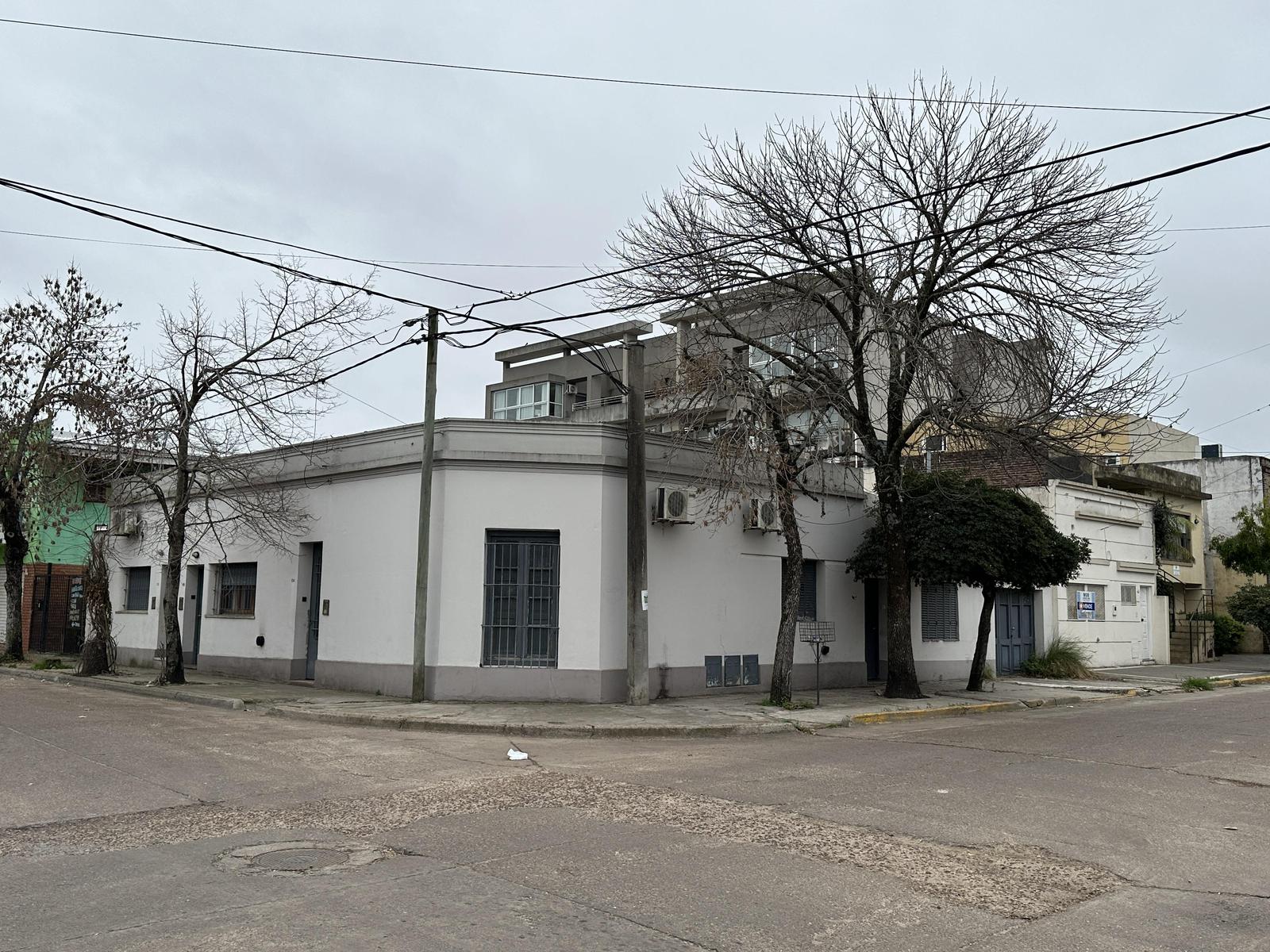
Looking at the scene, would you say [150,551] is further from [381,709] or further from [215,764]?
[215,764]

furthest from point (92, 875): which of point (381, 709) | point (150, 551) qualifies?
point (150, 551)

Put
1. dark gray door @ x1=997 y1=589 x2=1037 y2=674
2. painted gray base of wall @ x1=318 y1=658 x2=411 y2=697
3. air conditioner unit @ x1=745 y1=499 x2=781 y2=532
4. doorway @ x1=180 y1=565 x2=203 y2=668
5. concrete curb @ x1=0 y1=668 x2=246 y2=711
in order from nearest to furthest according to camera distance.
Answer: concrete curb @ x1=0 y1=668 x2=246 y2=711
painted gray base of wall @ x1=318 y1=658 x2=411 y2=697
air conditioner unit @ x1=745 y1=499 x2=781 y2=532
doorway @ x1=180 y1=565 x2=203 y2=668
dark gray door @ x1=997 y1=589 x2=1037 y2=674

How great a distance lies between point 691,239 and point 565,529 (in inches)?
212

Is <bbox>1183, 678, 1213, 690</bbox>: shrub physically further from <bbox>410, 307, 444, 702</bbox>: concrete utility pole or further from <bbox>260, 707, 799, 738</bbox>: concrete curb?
<bbox>410, 307, 444, 702</bbox>: concrete utility pole

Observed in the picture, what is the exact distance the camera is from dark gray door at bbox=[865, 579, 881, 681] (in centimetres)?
2334

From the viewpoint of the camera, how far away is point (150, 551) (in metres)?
25.8

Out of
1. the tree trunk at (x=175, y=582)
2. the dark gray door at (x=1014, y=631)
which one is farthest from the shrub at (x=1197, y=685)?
the tree trunk at (x=175, y=582)

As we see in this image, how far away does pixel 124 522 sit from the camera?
25.9 m

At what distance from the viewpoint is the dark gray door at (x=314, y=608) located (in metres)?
20.9

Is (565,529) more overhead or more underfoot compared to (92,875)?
more overhead

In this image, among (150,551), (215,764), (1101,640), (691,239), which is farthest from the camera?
(1101,640)

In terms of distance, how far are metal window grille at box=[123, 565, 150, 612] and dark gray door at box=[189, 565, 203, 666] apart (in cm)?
228

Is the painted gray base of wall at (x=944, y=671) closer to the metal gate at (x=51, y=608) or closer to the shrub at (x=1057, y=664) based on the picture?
the shrub at (x=1057, y=664)

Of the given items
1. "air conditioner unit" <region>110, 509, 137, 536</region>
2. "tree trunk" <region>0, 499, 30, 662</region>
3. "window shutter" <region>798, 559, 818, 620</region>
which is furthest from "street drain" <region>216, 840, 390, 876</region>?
"tree trunk" <region>0, 499, 30, 662</region>
